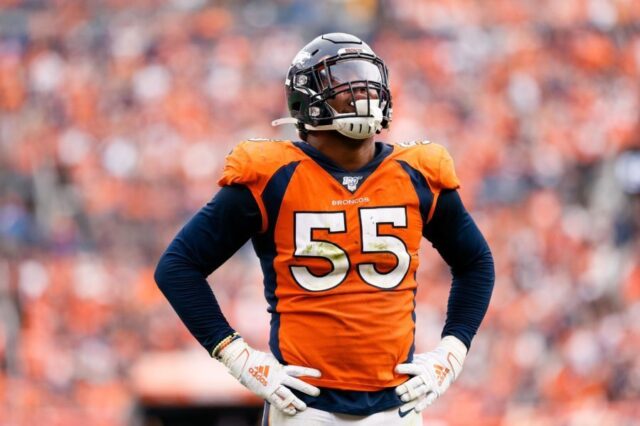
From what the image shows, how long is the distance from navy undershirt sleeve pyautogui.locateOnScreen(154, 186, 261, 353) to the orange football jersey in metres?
0.04

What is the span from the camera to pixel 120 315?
1134cm

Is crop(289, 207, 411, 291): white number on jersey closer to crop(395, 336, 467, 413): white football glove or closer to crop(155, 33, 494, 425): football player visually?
crop(155, 33, 494, 425): football player

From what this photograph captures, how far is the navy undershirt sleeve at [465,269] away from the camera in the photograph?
3371mm

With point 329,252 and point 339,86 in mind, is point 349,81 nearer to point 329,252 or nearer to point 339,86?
point 339,86

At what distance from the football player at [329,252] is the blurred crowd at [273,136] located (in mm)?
6264

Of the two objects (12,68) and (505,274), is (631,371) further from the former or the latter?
(12,68)

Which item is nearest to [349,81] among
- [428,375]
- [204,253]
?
[204,253]

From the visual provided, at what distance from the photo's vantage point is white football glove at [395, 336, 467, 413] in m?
3.21

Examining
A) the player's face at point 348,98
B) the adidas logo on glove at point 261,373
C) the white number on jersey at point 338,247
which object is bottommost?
the adidas logo on glove at point 261,373

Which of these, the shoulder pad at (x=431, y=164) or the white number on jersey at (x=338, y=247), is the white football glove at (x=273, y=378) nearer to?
the white number on jersey at (x=338, y=247)

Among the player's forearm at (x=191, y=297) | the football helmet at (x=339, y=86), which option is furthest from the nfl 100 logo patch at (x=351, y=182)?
the player's forearm at (x=191, y=297)

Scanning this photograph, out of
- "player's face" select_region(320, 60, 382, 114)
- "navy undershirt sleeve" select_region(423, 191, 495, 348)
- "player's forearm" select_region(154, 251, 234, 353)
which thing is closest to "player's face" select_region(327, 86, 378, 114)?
"player's face" select_region(320, 60, 382, 114)

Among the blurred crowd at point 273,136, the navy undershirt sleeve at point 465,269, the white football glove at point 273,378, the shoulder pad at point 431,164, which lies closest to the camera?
the white football glove at point 273,378

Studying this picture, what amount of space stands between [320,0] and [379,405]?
1174cm
